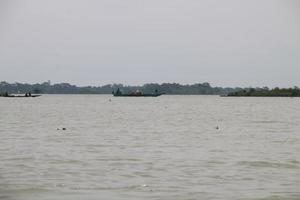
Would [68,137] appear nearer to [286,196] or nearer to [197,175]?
[197,175]

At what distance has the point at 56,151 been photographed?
86.5 ft

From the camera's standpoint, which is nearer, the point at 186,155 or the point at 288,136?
the point at 186,155

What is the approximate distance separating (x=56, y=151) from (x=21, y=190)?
32.9 feet

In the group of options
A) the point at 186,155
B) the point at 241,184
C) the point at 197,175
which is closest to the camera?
the point at 241,184

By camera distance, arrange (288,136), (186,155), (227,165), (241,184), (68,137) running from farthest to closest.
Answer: (288,136), (68,137), (186,155), (227,165), (241,184)

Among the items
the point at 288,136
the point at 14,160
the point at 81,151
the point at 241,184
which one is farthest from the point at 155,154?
the point at 288,136

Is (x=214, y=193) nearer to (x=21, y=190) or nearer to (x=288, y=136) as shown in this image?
(x=21, y=190)

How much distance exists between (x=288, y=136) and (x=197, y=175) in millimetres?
19232

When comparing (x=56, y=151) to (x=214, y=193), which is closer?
(x=214, y=193)

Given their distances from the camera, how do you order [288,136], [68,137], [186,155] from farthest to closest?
[288,136], [68,137], [186,155]

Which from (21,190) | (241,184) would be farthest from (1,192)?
(241,184)

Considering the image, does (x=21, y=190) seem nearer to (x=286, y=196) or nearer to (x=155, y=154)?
(x=286, y=196)

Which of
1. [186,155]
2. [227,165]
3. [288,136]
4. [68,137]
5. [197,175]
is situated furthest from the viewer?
[288,136]

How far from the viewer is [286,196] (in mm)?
15781
